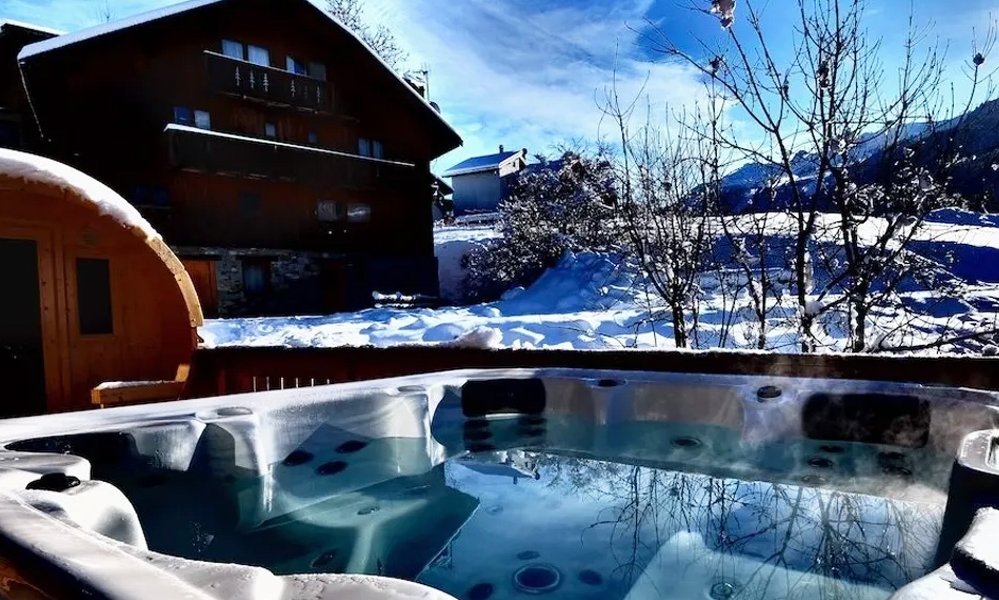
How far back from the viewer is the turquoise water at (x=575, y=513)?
60.4 inches

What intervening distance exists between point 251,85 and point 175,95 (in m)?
1.38

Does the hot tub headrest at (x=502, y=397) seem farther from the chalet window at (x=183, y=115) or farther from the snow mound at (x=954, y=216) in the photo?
the chalet window at (x=183, y=115)

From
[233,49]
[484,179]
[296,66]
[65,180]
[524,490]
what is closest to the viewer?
[524,490]

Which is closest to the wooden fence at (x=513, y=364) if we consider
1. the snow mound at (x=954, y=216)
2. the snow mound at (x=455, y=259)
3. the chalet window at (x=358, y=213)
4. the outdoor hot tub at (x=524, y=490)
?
the outdoor hot tub at (x=524, y=490)

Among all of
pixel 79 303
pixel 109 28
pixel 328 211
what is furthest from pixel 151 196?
pixel 79 303

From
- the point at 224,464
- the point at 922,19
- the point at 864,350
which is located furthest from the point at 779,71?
the point at 224,464

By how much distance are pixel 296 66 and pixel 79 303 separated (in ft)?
32.1

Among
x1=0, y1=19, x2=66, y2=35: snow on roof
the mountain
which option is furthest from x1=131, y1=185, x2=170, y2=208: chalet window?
the mountain

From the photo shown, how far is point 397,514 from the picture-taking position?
207 cm

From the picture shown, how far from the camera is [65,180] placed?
3.16 metres

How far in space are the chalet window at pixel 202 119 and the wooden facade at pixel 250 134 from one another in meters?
0.02

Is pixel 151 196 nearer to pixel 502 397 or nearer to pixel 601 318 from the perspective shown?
pixel 601 318

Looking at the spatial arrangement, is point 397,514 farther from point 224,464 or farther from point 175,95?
point 175,95

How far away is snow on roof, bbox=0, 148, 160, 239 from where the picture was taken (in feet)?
9.94
